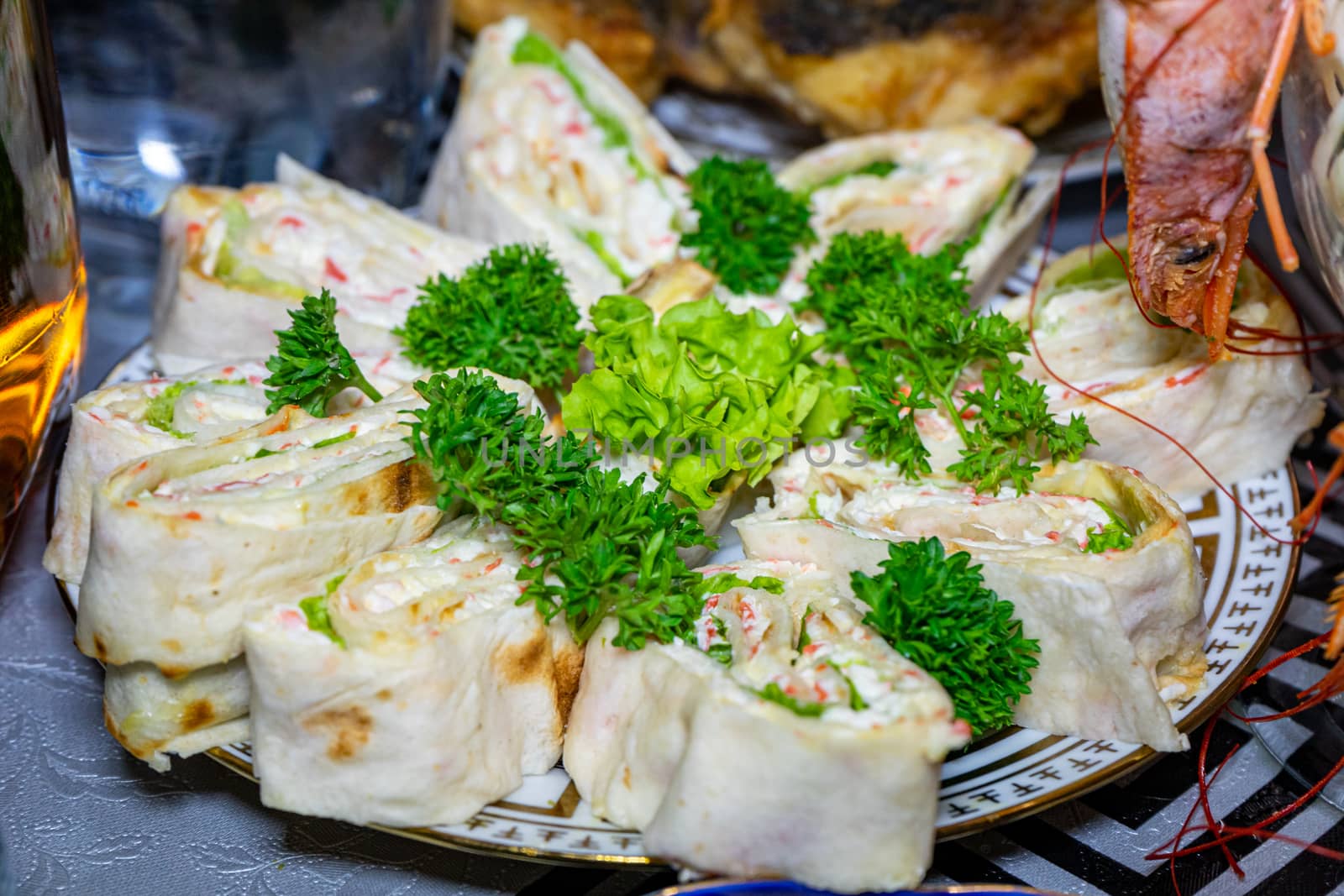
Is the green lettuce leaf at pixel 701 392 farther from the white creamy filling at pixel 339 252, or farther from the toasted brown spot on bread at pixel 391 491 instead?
the white creamy filling at pixel 339 252

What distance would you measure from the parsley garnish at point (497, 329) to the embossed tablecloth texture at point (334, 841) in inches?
37.3

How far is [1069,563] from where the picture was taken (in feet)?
6.77

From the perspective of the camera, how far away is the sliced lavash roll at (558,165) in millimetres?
3215

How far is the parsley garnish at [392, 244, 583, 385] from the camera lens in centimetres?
264

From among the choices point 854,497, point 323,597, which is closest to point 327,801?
point 323,597

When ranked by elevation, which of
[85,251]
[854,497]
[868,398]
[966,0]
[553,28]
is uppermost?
[966,0]

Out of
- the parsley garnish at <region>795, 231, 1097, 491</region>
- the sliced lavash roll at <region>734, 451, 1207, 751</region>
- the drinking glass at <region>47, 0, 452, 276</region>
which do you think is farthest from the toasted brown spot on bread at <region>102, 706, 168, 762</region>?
the drinking glass at <region>47, 0, 452, 276</region>

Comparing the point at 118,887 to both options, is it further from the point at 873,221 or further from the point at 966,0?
the point at 966,0

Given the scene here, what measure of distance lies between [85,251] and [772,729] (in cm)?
303

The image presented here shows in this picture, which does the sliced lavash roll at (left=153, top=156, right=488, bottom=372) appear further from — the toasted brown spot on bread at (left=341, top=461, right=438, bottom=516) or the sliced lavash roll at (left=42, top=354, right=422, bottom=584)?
the toasted brown spot on bread at (left=341, top=461, right=438, bottom=516)

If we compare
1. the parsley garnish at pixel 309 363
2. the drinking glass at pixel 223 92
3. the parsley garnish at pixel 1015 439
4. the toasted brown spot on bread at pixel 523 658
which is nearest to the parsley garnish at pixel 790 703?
the toasted brown spot on bread at pixel 523 658

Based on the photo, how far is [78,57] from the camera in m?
3.42

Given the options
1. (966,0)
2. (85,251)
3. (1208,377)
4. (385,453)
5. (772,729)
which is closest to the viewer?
(772,729)

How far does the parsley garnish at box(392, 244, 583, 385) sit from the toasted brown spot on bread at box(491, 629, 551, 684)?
0.76 meters
